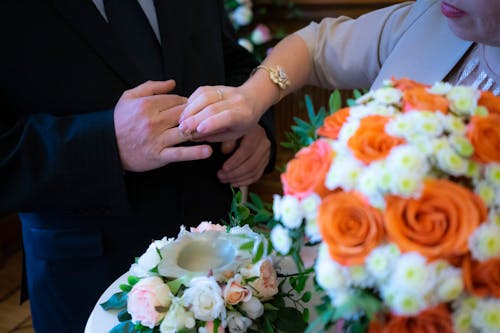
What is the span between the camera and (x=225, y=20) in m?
1.46

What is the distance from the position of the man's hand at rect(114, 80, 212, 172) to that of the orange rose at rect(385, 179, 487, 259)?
65 centimetres

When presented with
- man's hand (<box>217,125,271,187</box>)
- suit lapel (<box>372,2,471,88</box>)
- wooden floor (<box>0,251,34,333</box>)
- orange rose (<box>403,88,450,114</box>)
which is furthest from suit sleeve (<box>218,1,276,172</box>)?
wooden floor (<box>0,251,34,333</box>)

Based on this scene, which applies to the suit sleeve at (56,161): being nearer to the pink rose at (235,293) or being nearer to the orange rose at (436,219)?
the pink rose at (235,293)

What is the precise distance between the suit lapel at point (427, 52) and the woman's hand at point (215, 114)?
31 centimetres

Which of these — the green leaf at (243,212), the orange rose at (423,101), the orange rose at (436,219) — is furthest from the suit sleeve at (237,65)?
the orange rose at (436,219)

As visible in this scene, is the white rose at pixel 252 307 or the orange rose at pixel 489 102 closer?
the orange rose at pixel 489 102

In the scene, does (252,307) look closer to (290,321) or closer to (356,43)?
(290,321)

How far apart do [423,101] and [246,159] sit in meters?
0.83

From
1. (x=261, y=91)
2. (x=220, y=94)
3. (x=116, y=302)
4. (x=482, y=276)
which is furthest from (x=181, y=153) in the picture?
(x=482, y=276)

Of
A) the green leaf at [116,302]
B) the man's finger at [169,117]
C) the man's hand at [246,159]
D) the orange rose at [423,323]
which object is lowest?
the man's hand at [246,159]

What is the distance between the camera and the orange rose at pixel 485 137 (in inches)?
20.7

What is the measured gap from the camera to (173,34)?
1246 millimetres

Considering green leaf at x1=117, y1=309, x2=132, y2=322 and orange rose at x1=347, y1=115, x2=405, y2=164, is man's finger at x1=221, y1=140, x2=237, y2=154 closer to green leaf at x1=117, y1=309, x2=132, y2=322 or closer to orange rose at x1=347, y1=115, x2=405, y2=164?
green leaf at x1=117, y1=309, x2=132, y2=322

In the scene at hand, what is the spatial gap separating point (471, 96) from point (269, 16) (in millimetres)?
2785
